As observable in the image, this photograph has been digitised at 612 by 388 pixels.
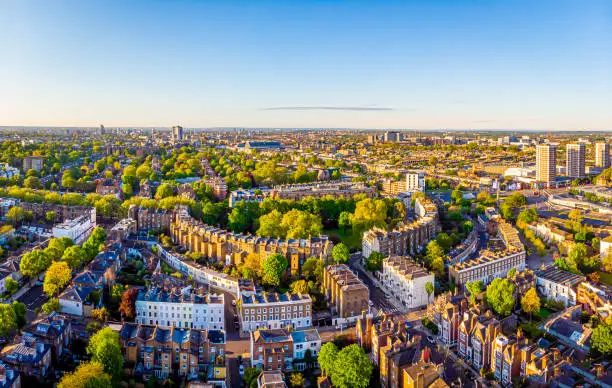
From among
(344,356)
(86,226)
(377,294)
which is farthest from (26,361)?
(86,226)

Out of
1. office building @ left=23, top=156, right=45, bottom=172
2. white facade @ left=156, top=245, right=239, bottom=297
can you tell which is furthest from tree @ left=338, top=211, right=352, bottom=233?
office building @ left=23, top=156, right=45, bottom=172

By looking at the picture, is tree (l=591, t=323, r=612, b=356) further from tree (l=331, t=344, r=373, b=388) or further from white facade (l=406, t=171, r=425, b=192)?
white facade (l=406, t=171, r=425, b=192)

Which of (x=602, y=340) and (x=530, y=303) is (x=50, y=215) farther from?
(x=602, y=340)

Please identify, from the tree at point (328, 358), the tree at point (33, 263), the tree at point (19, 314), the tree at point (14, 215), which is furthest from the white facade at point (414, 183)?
the tree at point (19, 314)

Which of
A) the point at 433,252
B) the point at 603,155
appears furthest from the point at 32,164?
the point at 603,155

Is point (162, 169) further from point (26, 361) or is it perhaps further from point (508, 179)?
point (26, 361)

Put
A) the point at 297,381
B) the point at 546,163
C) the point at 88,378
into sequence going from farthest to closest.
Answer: the point at 546,163
the point at 297,381
the point at 88,378
